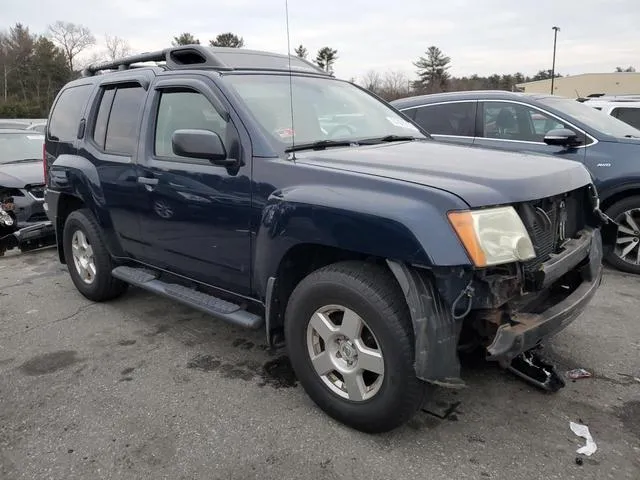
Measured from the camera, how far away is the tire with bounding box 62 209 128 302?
15.1 feet

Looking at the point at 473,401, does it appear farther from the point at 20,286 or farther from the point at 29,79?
the point at 29,79

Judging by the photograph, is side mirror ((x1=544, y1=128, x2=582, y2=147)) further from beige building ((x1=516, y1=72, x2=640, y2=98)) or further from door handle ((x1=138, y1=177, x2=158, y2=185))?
beige building ((x1=516, y1=72, x2=640, y2=98))

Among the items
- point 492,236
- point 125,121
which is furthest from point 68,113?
point 492,236

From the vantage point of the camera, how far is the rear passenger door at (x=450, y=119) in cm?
623

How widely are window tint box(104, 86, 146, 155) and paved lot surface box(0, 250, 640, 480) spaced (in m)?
1.46

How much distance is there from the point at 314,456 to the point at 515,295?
4.09 ft

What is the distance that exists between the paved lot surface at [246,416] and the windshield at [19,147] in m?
5.06

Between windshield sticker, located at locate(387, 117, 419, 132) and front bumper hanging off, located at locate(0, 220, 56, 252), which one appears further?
front bumper hanging off, located at locate(0, 220, 56, 252)

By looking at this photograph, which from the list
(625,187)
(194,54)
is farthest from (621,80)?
(194,54)

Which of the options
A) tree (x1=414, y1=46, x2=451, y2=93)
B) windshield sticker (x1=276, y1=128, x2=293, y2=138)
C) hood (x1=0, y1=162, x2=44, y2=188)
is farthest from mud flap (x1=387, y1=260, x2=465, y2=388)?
tree (x1=414, y1=46, x2=451, y2=93)

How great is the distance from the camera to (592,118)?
589 centimetres

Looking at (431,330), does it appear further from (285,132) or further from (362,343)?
(285,132)

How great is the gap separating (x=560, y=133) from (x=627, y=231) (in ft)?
4.19

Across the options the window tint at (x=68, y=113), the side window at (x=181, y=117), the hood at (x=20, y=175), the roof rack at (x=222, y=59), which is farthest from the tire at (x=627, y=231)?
the hood at (x=20, y=175)
